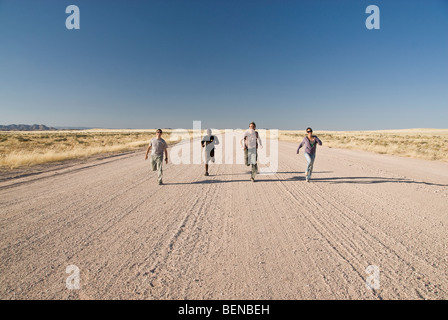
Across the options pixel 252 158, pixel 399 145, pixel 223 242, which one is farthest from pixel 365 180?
pixel 399 145

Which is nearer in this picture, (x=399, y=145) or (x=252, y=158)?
(x=252, y=158)

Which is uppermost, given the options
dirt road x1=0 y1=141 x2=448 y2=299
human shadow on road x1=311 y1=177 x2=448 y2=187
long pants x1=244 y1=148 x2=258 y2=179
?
long pants x1=244 y1=148 x2=258 y2=179

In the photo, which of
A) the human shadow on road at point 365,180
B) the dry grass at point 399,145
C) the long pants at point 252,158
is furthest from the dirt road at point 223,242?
the dry grass at point 399,145

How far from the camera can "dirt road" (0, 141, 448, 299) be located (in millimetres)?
2436

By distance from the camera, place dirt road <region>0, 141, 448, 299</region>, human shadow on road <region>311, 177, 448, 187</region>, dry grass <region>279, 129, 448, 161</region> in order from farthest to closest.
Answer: dry grass <region>279, 129, 448, 161</region>, human shadow on road <region>311, 177, 448, 187</region>, dirt road <region>0, 141, 448, 299</region>

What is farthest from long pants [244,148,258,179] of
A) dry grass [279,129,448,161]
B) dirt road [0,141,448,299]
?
dry grass [279,129,448,161]

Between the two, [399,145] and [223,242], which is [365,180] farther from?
[399,145]

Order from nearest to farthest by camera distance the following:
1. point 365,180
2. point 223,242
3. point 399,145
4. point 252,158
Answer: point 223,242 < point 252,158 < point 365,180 < point 399,145

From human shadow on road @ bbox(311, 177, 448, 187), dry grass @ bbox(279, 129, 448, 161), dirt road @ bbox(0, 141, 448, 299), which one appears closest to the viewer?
dirt road @ bbox(0, 141, 448, 299)

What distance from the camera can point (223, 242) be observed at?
11.4ft

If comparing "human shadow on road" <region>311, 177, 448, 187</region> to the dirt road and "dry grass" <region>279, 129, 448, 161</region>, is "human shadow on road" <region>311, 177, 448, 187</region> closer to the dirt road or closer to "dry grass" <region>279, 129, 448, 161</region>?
the dirt road

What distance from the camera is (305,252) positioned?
10.3ft
